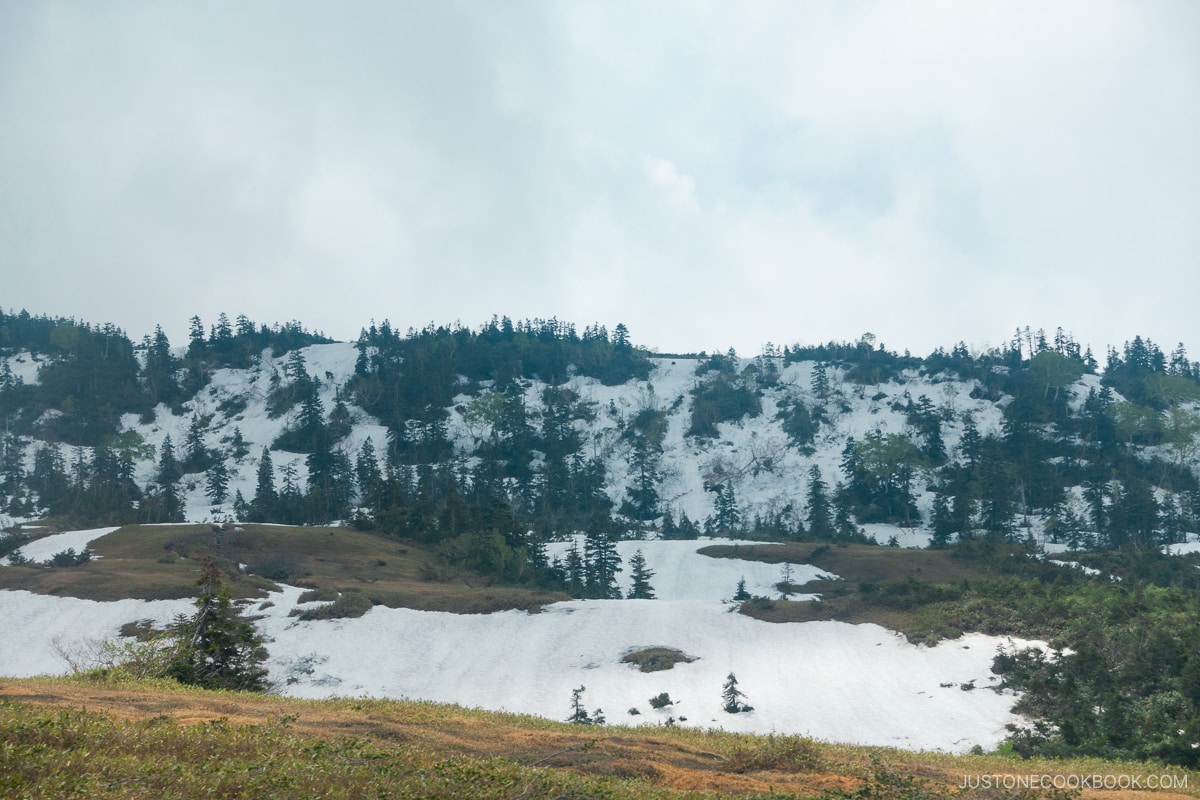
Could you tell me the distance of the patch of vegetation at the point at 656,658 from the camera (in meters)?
42.2

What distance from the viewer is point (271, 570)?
6281 centimetres

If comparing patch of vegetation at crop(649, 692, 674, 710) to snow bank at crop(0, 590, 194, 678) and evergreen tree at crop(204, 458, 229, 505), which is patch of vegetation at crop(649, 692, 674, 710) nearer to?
snow bank at crop(0, 590, 194, 678)

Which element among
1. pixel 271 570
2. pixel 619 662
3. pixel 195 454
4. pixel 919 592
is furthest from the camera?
pixel 195 454

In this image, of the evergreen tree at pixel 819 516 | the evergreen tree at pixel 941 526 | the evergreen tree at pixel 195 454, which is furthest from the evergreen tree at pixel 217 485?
the evergreen tree at pixel 941 526

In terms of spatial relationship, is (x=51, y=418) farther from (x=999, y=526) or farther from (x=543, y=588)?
(x=999, y=526)

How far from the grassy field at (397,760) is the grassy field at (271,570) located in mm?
35920

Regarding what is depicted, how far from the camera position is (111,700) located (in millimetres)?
16391

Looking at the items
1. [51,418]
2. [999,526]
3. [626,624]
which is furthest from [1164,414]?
[51,418]

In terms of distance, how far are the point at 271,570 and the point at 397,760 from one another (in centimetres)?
5535

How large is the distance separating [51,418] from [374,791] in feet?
473

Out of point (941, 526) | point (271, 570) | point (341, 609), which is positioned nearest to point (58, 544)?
point (271, 570)

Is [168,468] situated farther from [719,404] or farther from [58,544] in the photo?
[719,404]

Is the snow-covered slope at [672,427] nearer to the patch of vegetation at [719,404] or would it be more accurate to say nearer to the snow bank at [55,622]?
the patch of vegetation at [719,404]

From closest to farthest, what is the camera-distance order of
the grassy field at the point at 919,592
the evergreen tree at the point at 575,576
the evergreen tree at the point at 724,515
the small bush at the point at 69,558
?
the grassy field at the point at 919,592, the small bush at the point at 69,558, the evergreen tree at the point at 575,576, the evergreen tree at the point at 724,515
